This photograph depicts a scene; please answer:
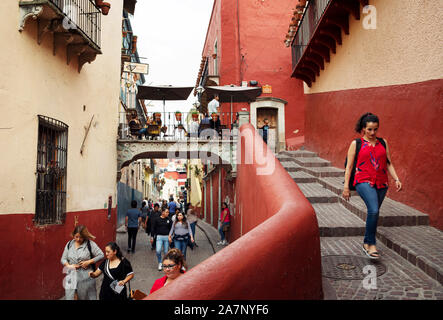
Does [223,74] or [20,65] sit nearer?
[20,65]

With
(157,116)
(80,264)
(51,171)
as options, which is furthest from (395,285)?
(157,116)

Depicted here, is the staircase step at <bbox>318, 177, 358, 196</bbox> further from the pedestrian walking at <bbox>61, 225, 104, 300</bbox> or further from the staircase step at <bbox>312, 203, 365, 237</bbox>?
the pedestrian walking at <bbox>61, 225, 104, 300</bbox>

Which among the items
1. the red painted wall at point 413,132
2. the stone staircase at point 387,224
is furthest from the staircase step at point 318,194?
the red painted wall at point 413,132

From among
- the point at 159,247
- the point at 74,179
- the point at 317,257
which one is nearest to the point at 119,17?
the point at 74,179

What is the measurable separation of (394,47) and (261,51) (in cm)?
1280

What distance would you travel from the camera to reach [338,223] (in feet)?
19.7

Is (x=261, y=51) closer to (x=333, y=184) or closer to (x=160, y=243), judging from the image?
(x=160, y=243)

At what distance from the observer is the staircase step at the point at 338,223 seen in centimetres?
579

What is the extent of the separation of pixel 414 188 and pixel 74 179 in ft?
24.1

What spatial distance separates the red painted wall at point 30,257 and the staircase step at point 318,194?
203 inches

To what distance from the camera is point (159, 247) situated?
10.4 metres

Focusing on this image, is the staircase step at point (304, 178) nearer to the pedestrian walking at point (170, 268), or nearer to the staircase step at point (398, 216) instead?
the staircase step at point (398, 216)

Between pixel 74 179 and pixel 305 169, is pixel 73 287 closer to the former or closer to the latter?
pixel 74 179

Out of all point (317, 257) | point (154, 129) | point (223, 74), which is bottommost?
point (317, 257)
